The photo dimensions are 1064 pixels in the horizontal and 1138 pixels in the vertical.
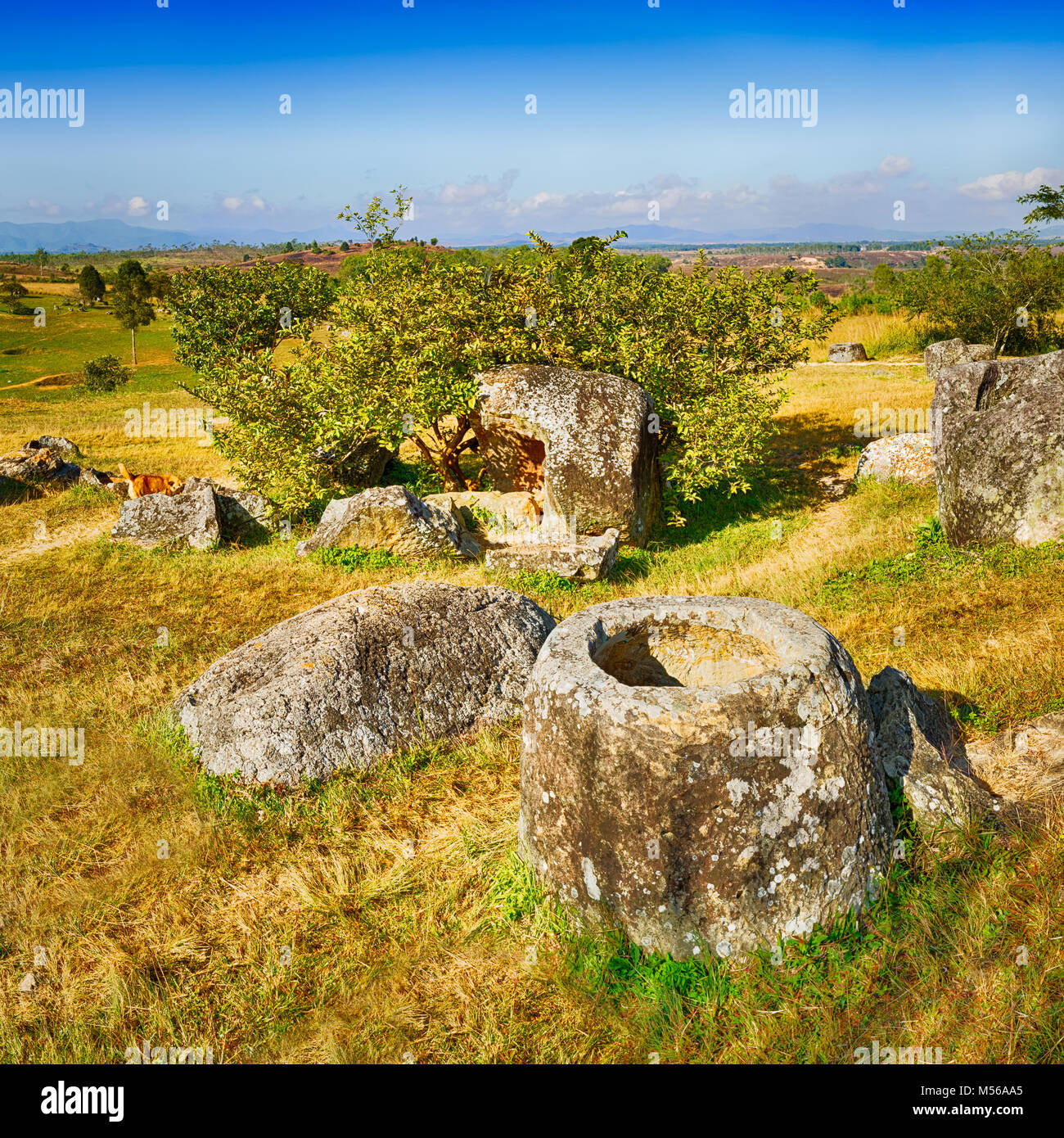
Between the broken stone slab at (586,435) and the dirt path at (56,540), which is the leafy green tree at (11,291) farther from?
the broken stone slab at (586,435)

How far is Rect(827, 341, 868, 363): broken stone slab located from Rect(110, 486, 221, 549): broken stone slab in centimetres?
2922

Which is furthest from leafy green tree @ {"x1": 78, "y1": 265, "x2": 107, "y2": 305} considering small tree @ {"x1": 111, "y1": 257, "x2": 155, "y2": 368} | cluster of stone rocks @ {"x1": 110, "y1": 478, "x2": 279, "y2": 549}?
cluster of stone rocks @ {"x1": 110, "y1": 478, "x2": 279, "y2": 549}

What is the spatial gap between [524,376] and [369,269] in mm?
6019

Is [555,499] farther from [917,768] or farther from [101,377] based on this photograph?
[101,377]

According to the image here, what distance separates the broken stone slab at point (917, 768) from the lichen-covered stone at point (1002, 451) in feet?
21.3

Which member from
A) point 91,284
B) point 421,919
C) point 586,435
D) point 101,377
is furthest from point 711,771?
point 91,284

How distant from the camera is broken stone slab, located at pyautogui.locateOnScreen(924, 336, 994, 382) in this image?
2597 cm

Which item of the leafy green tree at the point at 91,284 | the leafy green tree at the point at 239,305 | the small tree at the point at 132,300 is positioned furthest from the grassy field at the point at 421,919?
the leafy green tree at the point at 91,284

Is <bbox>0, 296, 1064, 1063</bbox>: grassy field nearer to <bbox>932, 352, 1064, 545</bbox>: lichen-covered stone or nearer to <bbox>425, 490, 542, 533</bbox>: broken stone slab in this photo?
<bbox>932, 352, 1064, 545</bbox>: lichen-covered stone

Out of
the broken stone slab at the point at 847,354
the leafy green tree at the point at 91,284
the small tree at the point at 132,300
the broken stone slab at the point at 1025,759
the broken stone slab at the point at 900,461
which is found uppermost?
the leafy green tree at the point at 91,284

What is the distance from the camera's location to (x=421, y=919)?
16.1 feet

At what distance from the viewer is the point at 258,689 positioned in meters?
6.71

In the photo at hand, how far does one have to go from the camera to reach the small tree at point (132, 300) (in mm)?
52031
